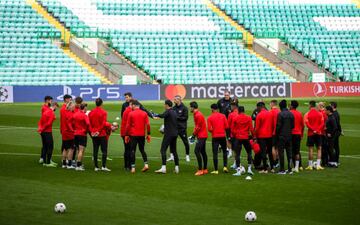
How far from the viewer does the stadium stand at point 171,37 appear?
56.2 m

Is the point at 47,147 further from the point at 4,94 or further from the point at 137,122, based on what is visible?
the point at 4,94

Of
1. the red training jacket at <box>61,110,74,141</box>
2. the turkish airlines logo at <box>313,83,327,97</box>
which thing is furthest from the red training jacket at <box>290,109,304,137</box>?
the turkish airlines logo at <box>313,83,327,97</box>

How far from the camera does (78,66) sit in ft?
174

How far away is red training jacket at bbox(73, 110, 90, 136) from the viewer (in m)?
20.8

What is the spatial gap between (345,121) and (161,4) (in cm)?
2924

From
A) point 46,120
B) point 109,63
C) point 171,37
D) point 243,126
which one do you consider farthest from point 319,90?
point 46,120

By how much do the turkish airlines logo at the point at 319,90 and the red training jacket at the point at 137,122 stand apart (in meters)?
37.7

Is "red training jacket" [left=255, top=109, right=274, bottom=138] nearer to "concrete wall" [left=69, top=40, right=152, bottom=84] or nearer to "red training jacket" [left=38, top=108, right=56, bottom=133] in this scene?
"red training jacket" [left=38, top=108, right=56, bottom=133]

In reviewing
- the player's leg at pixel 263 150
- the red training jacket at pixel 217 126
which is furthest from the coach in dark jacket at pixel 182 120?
the player's leg at pixel 263 150

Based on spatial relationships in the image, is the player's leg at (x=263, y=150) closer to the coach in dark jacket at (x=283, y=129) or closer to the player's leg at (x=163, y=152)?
the coach in dark jacket at (x=283, y=129)

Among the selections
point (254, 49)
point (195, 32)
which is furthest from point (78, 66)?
point (254, 49)

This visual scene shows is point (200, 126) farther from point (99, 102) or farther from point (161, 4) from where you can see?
point (161, 4)

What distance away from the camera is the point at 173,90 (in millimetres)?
52281

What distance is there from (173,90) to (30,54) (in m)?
10.8
